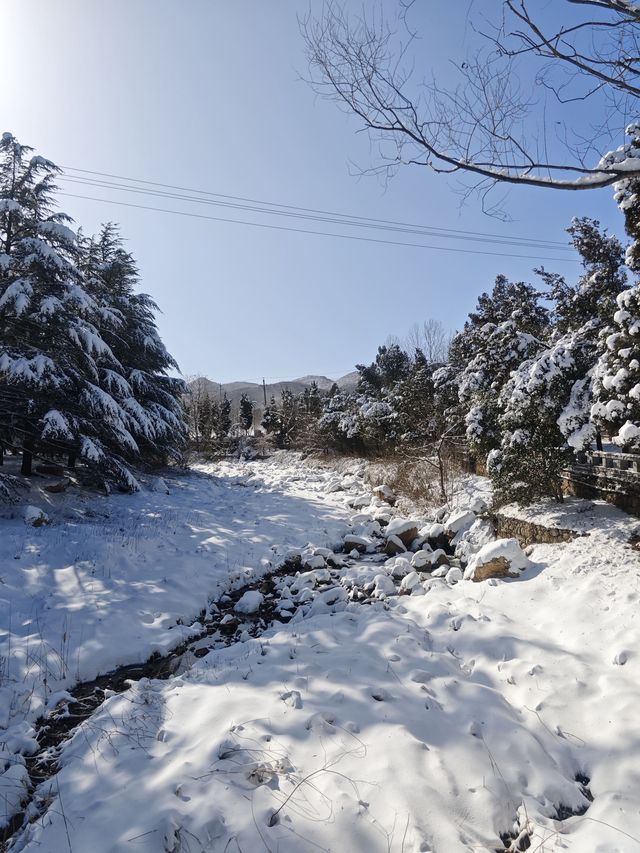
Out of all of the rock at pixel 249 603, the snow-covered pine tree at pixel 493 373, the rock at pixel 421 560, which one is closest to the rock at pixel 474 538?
the rock at pixel 421 560

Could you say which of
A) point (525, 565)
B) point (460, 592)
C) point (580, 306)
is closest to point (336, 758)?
point (460, 592)

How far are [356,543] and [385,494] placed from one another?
3905mm

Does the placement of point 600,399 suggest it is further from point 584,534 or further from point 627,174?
point 627,174

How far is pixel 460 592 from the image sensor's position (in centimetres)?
543

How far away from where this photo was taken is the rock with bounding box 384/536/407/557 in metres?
7.60

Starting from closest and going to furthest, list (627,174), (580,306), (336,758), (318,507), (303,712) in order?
(627,174)
(336,758)
(303,712)
(580,306)
(318,507)

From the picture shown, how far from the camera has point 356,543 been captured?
812 cm

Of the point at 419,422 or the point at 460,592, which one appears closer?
the point at 460,592

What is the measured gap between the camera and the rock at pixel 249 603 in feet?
18.5

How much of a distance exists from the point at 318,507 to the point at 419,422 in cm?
426

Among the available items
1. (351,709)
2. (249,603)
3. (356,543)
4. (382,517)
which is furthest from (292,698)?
(382,517)

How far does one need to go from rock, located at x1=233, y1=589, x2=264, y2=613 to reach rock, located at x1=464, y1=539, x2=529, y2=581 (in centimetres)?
297

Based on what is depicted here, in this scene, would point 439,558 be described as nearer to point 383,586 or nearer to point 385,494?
point 383,586

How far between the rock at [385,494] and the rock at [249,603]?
20.7 ft
